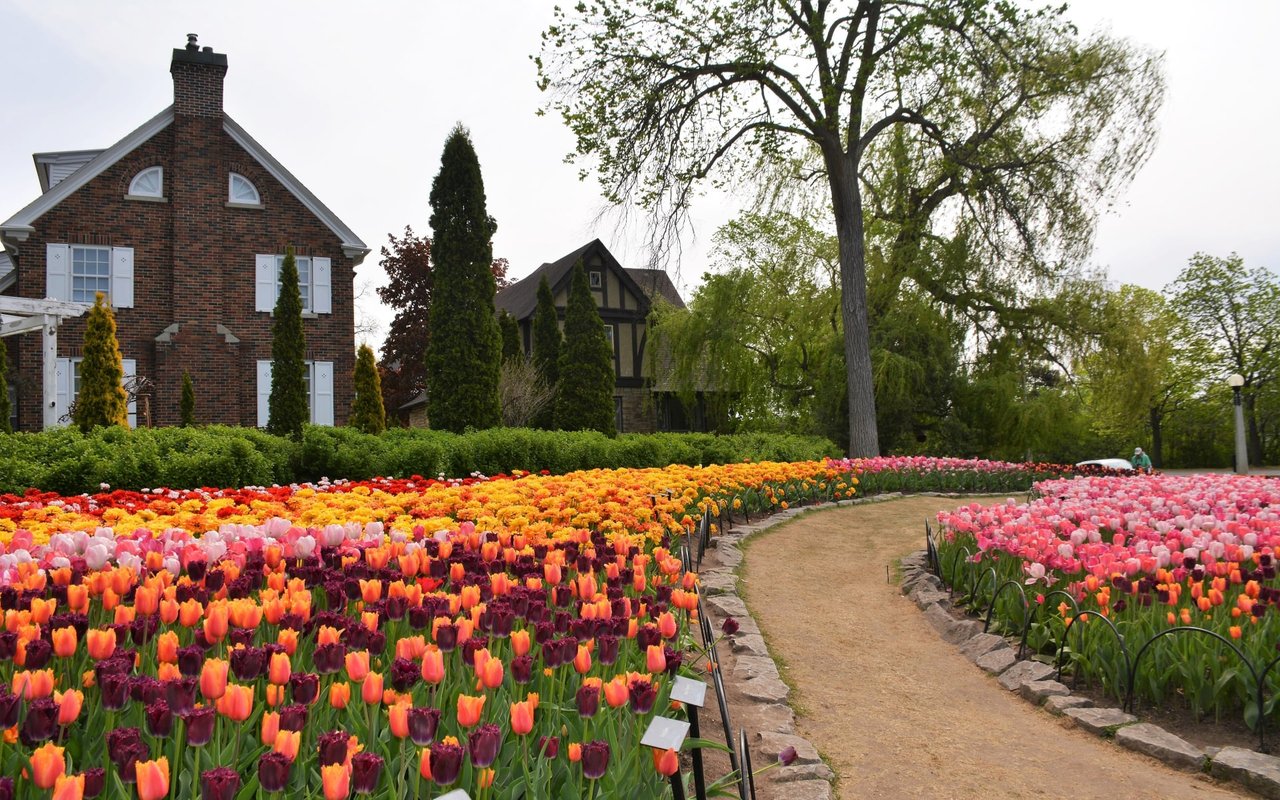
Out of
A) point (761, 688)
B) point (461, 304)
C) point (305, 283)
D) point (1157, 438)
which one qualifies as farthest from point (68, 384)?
point (1157, 438)

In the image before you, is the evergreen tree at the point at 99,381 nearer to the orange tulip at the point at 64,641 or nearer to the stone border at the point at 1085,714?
the stone border at the point at 1085,714

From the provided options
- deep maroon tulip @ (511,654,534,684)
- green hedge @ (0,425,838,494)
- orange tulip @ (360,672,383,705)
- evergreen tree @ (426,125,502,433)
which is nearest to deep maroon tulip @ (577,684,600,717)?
deep maroon tulip @ (511,654,534,684)

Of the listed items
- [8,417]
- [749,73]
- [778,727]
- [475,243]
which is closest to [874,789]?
[778,727]

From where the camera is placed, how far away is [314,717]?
8.30ft

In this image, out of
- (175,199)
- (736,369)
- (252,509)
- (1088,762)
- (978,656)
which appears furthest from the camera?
(736,369)

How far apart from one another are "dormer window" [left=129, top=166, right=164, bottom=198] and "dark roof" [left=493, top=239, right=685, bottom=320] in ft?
38.7

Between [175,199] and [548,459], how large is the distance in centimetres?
1446

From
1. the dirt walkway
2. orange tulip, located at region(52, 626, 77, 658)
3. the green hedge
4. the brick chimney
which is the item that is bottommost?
the dirt walkway

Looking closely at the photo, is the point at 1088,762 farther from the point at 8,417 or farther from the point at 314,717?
the point at 8,417

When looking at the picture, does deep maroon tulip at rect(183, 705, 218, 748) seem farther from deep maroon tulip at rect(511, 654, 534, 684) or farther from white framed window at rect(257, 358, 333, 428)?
white framed window at rect(257, 358, 333, 428)

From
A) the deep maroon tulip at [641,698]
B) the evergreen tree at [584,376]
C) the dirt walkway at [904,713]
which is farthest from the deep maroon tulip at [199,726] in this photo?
the evergreen tree at [584,376]

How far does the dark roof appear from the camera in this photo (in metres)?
33.0

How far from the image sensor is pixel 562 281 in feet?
108

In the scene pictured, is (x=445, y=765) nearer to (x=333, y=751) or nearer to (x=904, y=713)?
(x=333, y=751)
